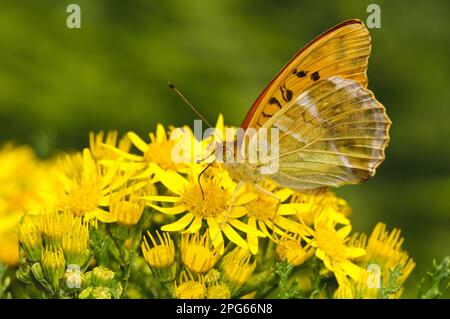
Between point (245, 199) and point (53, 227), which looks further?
point (245, 199)

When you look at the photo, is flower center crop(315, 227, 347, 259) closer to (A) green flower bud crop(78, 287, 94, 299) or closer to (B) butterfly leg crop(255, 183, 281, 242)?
(B) butterfly leg crop(255, 183, 281, 242)

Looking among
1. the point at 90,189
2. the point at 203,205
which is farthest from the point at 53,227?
the point at 203,205

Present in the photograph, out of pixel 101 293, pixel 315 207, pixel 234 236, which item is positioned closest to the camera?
pixel 101 293

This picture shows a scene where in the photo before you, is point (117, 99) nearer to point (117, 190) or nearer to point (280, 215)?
point (117, 190)

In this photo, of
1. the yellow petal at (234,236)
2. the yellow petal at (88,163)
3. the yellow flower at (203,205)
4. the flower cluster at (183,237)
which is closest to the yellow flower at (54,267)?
the flower cluster at (183,237)

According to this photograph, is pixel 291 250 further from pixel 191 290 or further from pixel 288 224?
pixel 191 290

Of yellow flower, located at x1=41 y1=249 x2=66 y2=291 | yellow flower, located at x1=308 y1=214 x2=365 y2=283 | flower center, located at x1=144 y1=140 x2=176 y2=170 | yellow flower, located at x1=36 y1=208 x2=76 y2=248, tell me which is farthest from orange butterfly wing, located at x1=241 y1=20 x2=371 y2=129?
yellow flower, located at x1=41 y1=249 x2=66 y2=291
